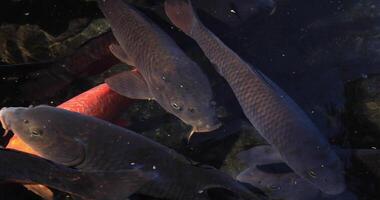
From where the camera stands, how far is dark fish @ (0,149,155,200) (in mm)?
2379

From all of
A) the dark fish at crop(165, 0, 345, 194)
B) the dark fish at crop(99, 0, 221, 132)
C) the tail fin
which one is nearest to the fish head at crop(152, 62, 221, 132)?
the dark fish at crop(99, 0, 221, 132)

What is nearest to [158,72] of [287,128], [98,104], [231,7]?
[98,104]

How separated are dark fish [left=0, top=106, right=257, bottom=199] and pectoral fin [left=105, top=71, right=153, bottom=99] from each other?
1.65 feet

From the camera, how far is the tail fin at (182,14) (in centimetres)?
349

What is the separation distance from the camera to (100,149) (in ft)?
9.10

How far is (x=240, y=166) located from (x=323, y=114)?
39.7 inches

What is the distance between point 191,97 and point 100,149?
795 millimetres

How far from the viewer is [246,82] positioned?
334cm

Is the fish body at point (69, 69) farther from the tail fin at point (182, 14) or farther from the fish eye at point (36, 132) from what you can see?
the fish eye at point (36, 132)

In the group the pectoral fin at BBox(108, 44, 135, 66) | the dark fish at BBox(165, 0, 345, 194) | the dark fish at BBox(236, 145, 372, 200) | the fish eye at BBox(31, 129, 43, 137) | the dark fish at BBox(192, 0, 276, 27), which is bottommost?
the dark fish at BBox(236, 145, 372, 200)

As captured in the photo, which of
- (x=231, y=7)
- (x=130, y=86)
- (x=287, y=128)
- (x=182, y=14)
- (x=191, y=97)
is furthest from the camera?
(x=231, y=7)

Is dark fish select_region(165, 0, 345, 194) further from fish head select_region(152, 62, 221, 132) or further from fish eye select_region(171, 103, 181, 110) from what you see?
fish eye select_region(171, 103, 181, 110)

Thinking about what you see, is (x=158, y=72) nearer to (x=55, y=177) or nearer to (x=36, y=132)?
(x=36, y=132)

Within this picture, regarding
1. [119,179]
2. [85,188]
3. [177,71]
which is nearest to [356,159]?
[177,71]
